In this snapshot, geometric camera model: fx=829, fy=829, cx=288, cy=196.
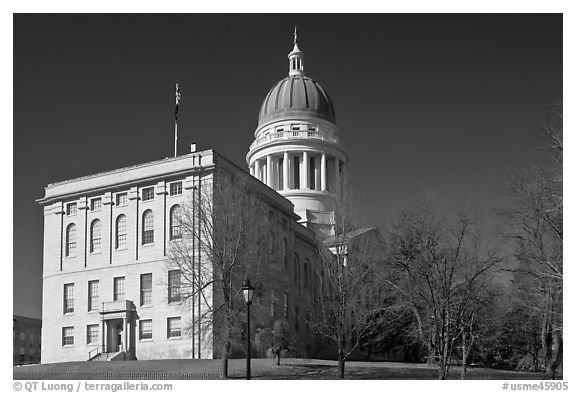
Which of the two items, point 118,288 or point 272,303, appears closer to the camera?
point 272,303

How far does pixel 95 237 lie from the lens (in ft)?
184

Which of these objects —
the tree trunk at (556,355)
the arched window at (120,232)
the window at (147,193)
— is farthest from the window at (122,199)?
the tree trunk at (556,355)

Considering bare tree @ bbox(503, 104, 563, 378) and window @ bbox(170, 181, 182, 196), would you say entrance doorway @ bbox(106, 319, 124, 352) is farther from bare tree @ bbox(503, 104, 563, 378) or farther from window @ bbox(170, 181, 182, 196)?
bare tree @ bbox(503, 104, 563, 378)

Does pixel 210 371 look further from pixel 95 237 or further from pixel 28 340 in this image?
pixel 28 340

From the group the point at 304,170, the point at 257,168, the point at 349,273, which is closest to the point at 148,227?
the point at 349,273

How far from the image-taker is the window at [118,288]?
5403 cm

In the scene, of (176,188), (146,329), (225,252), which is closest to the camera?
(225,252)

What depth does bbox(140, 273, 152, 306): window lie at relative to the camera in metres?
52.8

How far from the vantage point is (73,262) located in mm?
56469

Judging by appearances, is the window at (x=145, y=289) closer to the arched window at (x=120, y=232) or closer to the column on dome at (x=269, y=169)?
the arched window at (x=120, y=232)

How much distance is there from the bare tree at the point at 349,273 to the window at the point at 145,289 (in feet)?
36.1

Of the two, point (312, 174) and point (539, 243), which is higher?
point (312, 174)

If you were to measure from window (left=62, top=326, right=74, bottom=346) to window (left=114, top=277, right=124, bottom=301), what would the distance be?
3.87 m

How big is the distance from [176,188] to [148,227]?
A: 10.7 feet
